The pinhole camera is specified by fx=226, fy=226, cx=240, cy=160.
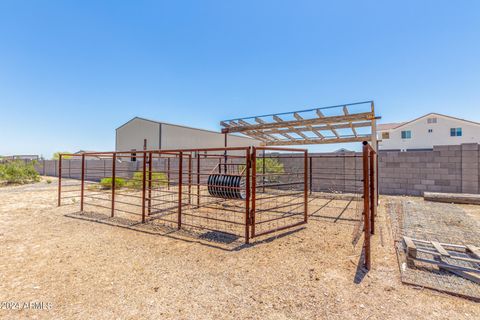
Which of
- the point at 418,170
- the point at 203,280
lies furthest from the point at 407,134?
the point at 203,280

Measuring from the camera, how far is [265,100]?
1153 cm

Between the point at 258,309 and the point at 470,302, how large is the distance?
1934mm

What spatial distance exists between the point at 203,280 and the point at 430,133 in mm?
29097

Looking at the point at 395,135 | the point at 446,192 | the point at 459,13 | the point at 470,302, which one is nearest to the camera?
the point at 470,302

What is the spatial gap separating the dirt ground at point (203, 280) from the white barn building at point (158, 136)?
13.7 m

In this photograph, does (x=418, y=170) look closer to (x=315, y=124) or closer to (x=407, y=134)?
(x=315, y=124)

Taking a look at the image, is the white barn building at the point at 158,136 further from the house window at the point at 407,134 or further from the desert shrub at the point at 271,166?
the house window at the point at 407,134

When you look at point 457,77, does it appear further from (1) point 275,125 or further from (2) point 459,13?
(1) point 275,125

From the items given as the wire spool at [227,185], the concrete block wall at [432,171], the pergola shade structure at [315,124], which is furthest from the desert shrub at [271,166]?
the wire spool at [227,185]

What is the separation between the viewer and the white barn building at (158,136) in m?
17.3

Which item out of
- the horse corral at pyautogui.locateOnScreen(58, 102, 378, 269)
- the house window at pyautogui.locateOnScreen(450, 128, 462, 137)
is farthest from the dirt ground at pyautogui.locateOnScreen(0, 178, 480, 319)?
the house window at pyautogui.locateOnScreen(450, 128, 462, 137)

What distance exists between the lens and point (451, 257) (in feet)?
9.11

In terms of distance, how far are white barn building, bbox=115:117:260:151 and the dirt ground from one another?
1375cm

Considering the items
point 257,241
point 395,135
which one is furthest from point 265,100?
point 395,135
